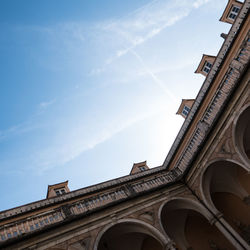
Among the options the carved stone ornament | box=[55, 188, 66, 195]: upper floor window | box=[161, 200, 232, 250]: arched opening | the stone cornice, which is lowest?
box=[161, 200, 232, 250]: arched opening

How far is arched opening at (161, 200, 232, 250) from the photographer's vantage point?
16.2m

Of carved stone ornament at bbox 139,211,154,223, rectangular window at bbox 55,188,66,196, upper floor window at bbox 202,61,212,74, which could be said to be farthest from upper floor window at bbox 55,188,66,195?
upper floor window at bbox 202,61,212,74

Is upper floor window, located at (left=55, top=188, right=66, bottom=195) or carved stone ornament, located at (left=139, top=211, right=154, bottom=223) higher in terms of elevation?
upper floor window, located at (left=55, top=188, right=66, bottom=195)

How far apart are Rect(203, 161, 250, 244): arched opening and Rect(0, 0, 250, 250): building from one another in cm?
6

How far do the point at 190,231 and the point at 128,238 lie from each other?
5.05 m

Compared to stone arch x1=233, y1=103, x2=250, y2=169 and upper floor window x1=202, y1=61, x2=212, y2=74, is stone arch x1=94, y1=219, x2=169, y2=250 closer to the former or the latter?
stone arch x1=233, y1=103, x2=250, y2=169

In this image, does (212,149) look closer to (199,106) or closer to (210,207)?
(210,207)

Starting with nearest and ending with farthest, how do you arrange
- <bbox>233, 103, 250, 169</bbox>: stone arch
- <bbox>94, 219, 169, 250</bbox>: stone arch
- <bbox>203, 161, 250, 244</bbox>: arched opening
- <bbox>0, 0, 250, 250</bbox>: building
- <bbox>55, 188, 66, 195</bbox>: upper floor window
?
<bbox>0, 0, 250, 250</bbox>: building < <bbox>94, 219, 169, 250</bbox>: stone arch < <bbox>233, 103, 250, 169</bbox>: stone arch < <bbox>203, 161, 250, 244</bbox>: arched opening < <bbox>55, 188, 66, 195</bbox>: upper floor window

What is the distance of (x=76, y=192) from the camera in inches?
678

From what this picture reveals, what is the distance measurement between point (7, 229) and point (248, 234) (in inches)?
585

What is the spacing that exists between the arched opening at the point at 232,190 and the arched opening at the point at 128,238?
512cm

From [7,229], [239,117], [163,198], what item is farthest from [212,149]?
[7,229]

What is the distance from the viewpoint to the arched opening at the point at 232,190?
52.1 ft

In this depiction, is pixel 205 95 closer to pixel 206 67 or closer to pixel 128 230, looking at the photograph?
pixel 206 67
